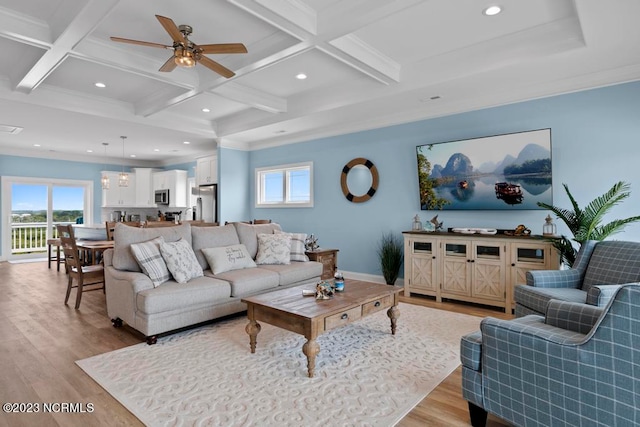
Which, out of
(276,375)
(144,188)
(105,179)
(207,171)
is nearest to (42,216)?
(144,188)

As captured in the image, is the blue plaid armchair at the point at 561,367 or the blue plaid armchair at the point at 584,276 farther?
the blue plaid armchair at the point at 584,276

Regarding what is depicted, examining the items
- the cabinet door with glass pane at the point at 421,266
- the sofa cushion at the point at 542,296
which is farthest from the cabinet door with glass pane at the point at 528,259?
the cabinet door with glass pane at the point at 421,266

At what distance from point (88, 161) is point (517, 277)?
10371mm

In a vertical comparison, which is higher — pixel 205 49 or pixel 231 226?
pixel 205 49

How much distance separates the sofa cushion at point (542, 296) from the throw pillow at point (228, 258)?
9.69 ft

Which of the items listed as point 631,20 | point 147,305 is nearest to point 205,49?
point 147,305

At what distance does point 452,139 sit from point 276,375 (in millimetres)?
3945

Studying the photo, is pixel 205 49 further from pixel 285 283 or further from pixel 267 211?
pixel 267 211

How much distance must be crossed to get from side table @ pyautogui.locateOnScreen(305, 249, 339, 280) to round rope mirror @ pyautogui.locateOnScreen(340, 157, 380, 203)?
1124 millimetres

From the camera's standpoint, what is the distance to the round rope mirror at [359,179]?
225 inches

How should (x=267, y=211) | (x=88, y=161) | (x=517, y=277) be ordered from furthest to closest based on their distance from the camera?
(x=88, y=161)
(x=267, y=211)
(x=517, y=277)

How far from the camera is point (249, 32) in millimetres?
3438

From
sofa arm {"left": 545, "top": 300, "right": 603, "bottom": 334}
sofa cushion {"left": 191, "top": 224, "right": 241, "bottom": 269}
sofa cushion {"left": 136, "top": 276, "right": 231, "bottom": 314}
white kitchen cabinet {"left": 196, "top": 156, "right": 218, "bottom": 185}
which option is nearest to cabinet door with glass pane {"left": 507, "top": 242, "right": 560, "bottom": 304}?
sofa arm {"left": 545, "top": 300, "right": 603, "bottom": 334}

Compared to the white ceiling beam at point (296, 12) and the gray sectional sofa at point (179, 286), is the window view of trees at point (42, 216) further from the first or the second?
the white ceiling beam at point (296, 12)
